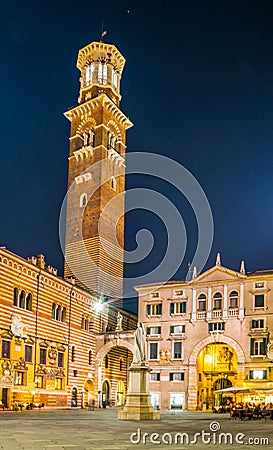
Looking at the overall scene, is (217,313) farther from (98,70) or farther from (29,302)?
(98,70)

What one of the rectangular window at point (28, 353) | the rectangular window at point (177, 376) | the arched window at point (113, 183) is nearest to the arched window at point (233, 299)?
the rectangular window at point (177, 376)

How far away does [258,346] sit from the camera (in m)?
48.5

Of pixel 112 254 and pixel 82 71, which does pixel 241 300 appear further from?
pixel 82 71

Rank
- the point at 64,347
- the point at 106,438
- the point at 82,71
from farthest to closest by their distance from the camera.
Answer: the point at 82,71
the point at 64,347
the point at 106,438

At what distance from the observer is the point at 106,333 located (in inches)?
2168

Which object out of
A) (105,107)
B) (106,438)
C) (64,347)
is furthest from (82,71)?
(106,438)

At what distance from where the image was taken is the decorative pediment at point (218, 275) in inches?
2003

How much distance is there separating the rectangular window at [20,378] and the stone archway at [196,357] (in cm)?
1624

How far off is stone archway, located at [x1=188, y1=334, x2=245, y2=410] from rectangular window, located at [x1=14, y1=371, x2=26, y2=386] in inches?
639

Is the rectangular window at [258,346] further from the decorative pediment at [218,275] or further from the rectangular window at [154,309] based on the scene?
the rectangular window at [154,309]

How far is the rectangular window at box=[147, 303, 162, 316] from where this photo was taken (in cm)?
5394

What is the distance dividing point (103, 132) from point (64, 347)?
2695 cm

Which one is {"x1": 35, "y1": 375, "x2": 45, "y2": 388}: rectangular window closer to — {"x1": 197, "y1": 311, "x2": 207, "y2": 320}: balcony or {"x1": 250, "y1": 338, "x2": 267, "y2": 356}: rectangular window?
{"x1": 197, "y1": 311, "x2": 207, "y2": 320}: balcony

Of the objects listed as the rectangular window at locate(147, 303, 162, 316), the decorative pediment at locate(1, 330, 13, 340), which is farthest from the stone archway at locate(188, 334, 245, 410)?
the decorative pediment at locate(1, 330, 13, 340)
